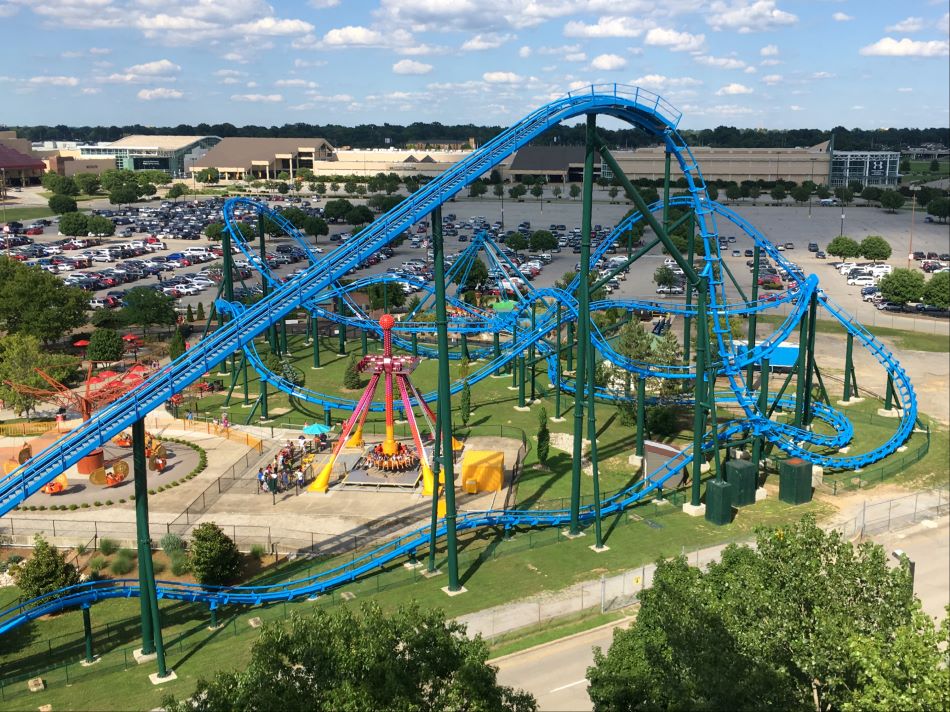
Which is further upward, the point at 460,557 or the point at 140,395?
the point at 140,395

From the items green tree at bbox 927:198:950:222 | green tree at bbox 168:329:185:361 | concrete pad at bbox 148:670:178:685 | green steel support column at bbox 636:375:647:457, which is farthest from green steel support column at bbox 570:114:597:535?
green tree at bbox 927:198:950:222

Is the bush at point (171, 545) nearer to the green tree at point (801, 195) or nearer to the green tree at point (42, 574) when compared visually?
the green tree at point (42, 574)

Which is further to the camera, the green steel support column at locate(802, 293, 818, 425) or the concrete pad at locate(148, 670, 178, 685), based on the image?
the green steel support column at locate(802, 293, 818, 425)

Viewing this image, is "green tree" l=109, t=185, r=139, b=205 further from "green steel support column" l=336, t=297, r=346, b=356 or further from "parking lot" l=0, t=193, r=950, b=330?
"green steel support column" l=336, t=297, r=346, b=356

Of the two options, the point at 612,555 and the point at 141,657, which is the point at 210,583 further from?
the point at 612,555

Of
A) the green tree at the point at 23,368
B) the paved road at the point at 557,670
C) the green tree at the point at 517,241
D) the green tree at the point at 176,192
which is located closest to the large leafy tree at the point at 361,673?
the paved road at the point at 557,670

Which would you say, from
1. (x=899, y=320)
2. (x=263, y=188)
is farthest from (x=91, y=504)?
(x=263, y=188)
